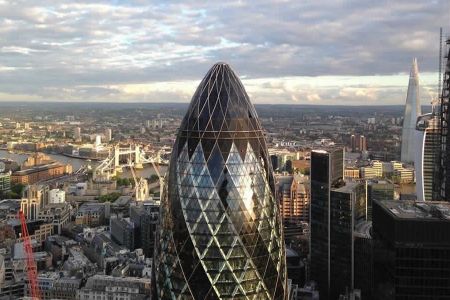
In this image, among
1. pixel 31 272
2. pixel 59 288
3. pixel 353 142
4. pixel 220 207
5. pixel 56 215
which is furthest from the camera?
pixel 353 142

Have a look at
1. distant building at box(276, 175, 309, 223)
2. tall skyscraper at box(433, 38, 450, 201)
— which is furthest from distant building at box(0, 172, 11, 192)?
tall skyscraper at box(433, 38, 450, 201)

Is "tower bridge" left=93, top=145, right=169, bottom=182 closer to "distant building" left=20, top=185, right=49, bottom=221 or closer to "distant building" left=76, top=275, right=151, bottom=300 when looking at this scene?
"distant building" left=20, top=185, right=49, bottom=221

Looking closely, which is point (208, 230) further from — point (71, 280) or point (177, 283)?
point (71, 280)

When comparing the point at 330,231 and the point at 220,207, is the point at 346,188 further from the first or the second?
the point at 220,207

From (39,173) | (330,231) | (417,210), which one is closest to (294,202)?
(330,231)

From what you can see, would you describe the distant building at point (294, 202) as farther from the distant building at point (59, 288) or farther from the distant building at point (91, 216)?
the distant building at point (59, 288)

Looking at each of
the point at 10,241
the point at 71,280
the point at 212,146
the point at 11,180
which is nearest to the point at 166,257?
the point at 212,146
